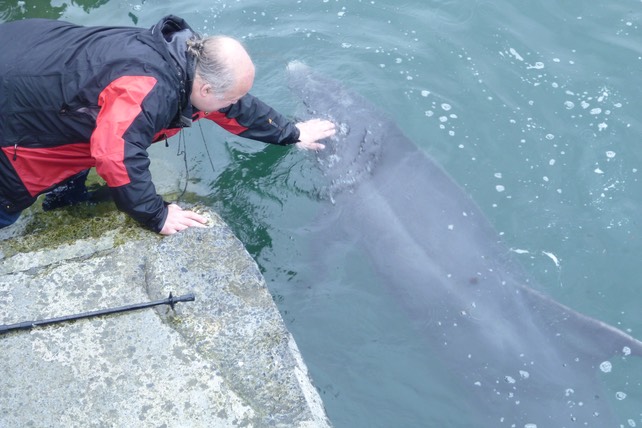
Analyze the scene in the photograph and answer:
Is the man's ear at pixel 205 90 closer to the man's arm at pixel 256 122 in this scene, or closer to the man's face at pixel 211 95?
the man's face at pixel 211 95

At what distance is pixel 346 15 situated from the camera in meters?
8.48

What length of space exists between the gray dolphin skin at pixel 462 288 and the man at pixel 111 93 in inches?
74.4

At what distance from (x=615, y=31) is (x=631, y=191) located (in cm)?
249

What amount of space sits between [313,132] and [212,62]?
7.44 ft

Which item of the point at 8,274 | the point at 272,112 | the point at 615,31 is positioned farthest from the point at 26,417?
the point at 615,31

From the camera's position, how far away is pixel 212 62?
177 inches

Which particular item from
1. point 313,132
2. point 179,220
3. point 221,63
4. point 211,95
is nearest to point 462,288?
point 313,132

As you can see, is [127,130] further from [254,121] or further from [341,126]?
[341,126]

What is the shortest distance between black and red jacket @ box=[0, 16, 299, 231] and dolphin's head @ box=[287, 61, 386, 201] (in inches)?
79.1

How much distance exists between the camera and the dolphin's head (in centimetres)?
655

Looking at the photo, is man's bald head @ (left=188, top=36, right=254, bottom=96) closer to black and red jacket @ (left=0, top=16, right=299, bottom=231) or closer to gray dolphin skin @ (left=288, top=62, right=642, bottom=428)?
black and red jacket @ (left=0, top=16, right=299, bottom=231)

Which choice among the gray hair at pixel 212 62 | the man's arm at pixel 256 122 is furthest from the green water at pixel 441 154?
the gray hair at pixel 212 62

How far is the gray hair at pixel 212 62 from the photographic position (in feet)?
14.7

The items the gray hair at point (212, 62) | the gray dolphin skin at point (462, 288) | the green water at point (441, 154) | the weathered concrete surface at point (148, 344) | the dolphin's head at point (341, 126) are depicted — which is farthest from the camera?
the dolphin's head at point (341, 126)
